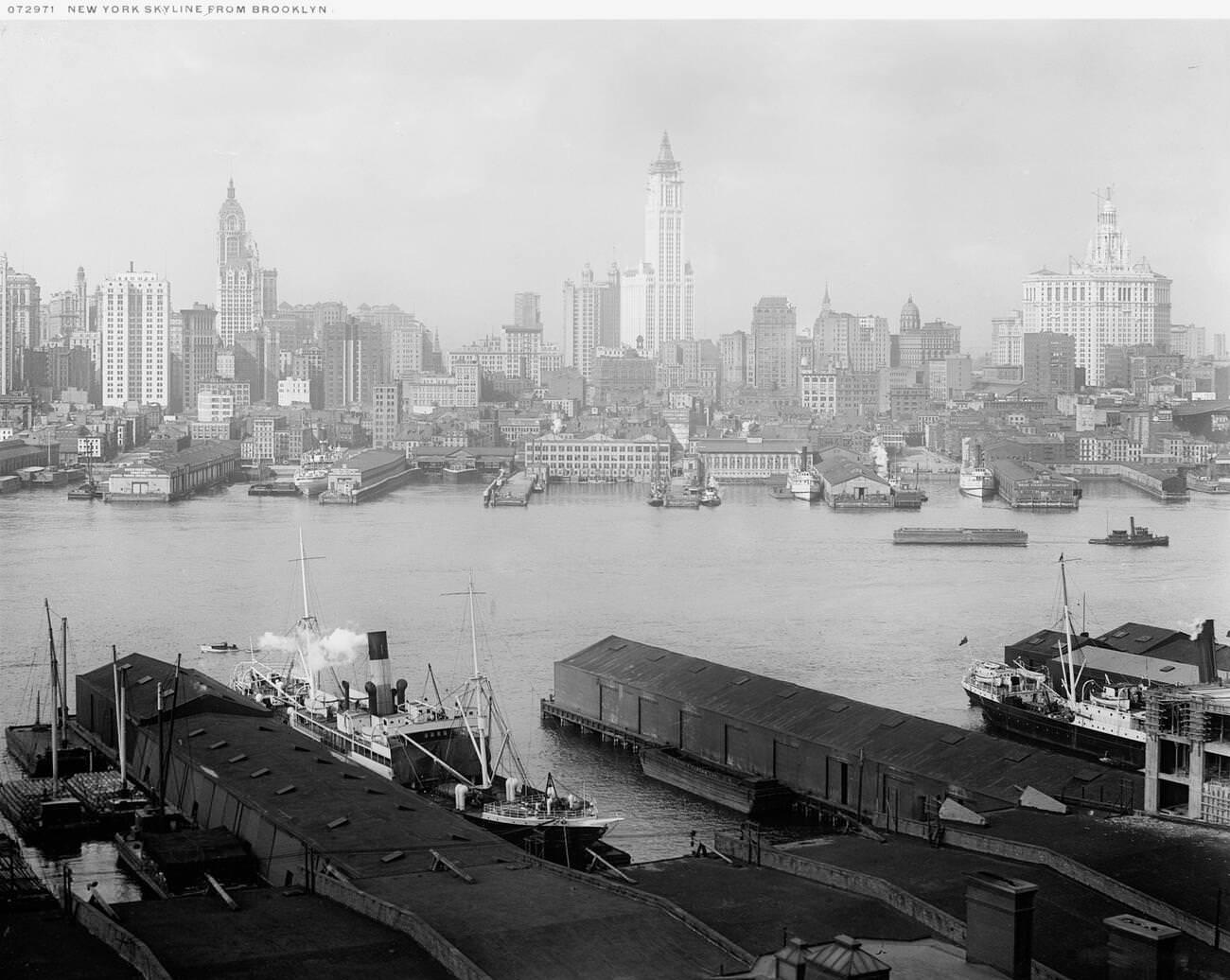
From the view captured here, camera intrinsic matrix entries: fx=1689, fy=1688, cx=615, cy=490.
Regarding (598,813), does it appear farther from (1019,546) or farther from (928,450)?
(928,450)

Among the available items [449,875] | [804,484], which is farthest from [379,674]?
[804,484]

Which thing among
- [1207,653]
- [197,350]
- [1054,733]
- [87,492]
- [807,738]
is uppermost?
[197,350]

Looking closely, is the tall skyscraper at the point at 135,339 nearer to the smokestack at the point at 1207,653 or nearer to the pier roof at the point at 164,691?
the pier roof at the point at 164,691

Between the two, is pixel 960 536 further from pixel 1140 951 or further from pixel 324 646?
pixel 1140 951

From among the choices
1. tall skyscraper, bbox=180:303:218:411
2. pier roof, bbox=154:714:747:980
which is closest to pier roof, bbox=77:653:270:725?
pier roof, bbox=154:714:747:980

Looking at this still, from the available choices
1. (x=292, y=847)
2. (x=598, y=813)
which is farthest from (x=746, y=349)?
(x=292, y=847)
